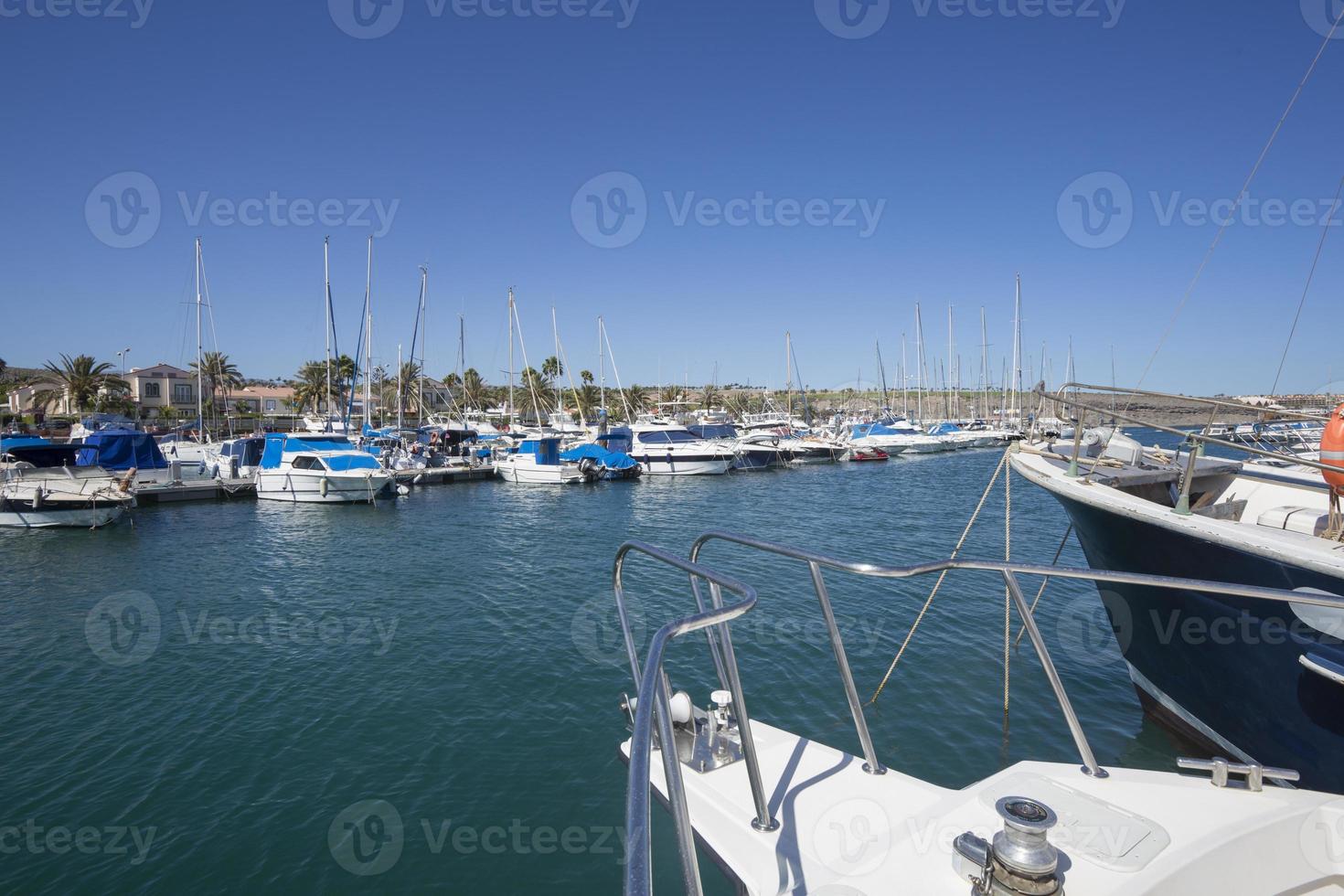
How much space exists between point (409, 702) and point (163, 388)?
302 ft

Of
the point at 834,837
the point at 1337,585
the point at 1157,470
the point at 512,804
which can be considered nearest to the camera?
the point at 834,837

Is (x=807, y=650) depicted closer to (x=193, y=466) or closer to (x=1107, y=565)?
(x=1107, y=565)

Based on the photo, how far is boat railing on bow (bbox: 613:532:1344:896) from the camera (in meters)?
1.81

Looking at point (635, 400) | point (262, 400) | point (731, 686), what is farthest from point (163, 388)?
point (731, 686)

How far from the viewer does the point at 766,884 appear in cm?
286

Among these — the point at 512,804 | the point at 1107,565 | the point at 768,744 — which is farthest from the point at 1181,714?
the point at 512,804

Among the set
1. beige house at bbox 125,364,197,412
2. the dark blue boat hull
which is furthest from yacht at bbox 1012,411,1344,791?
beige house at bbox 125,364,197,412

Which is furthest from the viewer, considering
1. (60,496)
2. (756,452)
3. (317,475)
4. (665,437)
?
(756,452)

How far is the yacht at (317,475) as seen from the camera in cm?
3134

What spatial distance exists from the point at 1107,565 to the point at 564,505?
84.3ft

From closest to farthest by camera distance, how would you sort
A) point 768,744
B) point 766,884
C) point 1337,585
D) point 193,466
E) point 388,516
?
point 766,884
point 768,744
point 1337,585
point 388,516
point 193,466

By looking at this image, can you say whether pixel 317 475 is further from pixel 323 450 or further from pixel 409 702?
pixel 409 702

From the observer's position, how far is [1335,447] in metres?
6.27

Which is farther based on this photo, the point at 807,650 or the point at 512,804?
the point at 807,650
